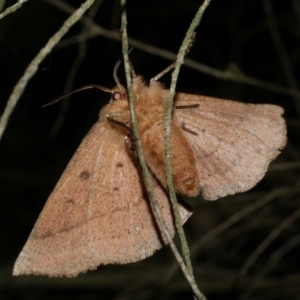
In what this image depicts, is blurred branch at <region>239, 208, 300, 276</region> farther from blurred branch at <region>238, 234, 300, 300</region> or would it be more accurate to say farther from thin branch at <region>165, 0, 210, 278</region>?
thin branch at <region>165, 0, 210, 278</region>

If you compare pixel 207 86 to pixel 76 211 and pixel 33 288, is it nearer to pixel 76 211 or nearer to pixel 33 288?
pixel 33 288

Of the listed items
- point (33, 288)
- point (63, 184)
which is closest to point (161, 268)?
point (33, 288)

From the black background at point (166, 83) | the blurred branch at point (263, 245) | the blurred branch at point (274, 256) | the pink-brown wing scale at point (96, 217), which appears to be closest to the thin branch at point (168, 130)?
the pink-brown wing scale at point (96, 217)

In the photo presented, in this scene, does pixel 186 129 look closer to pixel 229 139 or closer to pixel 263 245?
pixel 229 139

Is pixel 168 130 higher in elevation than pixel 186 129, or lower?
higher

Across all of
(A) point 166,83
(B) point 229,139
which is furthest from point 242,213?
(A) point 166,83

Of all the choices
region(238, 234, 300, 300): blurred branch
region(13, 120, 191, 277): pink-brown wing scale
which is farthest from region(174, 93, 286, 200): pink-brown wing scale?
region(238, 234, 300, 300): blurred branch
